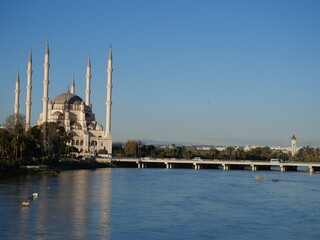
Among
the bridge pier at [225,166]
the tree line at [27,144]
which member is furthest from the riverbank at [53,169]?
the bridge pier at [225,166]

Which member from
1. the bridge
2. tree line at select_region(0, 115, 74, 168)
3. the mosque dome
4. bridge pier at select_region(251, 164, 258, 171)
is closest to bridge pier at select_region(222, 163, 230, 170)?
the bridge

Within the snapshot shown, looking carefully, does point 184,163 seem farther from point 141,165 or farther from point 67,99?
point 67,99

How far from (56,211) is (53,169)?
41.7 m

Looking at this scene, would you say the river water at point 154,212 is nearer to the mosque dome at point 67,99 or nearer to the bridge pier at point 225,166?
the bridge pier at point 225,166

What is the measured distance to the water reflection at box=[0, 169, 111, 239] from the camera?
31234 millimetres

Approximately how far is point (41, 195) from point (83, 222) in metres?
13.6

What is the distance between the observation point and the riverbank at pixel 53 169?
211ft

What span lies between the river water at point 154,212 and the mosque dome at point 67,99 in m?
74.6

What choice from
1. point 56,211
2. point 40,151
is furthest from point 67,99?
point 56,211

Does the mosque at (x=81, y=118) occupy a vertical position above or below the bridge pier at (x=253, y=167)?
above

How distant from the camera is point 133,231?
32562mm

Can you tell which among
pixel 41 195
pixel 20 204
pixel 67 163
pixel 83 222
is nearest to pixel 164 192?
pixel 41 195

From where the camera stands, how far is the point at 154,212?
40031 mm

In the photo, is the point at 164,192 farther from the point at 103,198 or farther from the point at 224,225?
the point at 224,225
